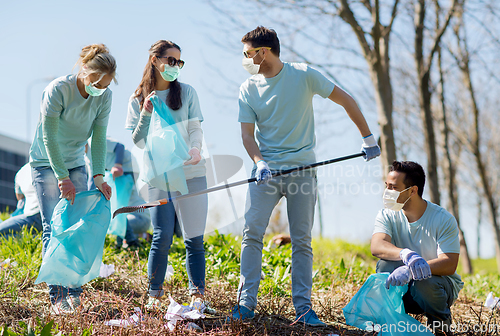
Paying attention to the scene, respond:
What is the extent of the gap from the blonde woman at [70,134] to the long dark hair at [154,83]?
23 cm

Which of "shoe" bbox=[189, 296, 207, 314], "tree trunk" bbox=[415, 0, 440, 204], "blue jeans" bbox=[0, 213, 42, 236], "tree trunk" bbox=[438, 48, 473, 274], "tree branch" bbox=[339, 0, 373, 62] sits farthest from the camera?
"tree trunk" bbox=[438, 48, 473, 274]

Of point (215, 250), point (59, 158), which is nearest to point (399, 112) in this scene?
point (215, 250)

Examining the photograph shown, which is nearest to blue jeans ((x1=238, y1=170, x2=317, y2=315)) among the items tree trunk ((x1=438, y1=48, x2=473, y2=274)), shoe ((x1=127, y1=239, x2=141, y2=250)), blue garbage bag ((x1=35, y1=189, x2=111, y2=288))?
blue garbage bag ((x1=35, y1=189, x2=111, y2=288))

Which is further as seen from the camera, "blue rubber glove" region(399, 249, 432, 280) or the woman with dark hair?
the woman with dark hair

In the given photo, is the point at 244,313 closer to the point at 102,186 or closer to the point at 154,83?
the point at 102,186

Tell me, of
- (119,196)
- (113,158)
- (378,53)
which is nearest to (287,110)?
(119,196)

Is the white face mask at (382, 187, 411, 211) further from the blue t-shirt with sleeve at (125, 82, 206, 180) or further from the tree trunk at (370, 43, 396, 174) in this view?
the tree trunk at (370, 43, 396, 174)

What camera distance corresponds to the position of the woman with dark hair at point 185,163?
2.96 metres

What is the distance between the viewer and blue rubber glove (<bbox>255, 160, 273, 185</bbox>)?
283cm

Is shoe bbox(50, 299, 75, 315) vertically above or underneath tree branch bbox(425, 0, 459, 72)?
underneath

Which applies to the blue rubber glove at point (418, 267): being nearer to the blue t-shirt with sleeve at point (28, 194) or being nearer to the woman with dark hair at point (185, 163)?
the woman with dark hair at point (185, 163)

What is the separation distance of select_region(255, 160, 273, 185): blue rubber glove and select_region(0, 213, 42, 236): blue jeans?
9.03 ft

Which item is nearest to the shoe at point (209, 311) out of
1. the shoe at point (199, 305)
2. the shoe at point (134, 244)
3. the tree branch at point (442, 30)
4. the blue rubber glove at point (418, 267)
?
the shoe at point (199, 305)

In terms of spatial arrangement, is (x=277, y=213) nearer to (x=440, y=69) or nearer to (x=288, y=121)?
(x=440, y=69)
